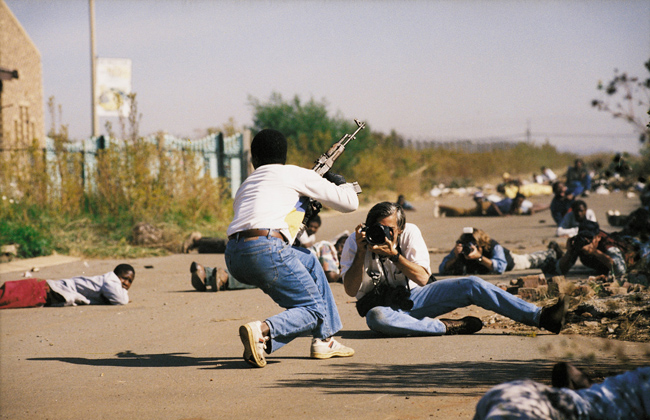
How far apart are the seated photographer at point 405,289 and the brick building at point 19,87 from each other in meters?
16.7

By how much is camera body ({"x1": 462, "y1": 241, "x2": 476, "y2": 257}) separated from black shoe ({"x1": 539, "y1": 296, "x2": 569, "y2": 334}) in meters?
3.68

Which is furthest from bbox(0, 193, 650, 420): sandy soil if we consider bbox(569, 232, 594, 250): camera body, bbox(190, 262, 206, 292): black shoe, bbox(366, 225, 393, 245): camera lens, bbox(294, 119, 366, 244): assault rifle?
bbox(569, 232, 594, 250): camera body

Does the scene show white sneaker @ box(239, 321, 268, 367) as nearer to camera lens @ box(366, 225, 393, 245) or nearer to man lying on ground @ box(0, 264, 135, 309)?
camera lens @ box(366, 225, 393, 245)

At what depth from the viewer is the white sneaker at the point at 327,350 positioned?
5.09m

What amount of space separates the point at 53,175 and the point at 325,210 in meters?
9.45

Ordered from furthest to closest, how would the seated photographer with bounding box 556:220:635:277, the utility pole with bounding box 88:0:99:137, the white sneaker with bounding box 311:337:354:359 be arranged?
1. the utility pole with bounding box 88:0:99:137
2. the seated photographer with bounding box 556:220:635:277
3. the white sneaker with bounding box 311:337:354:359

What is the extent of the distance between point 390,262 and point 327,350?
1.00 m

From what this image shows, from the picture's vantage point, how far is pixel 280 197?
476cm

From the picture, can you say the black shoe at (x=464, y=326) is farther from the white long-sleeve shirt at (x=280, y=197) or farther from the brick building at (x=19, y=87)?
the brick building at (x=19, y=87)

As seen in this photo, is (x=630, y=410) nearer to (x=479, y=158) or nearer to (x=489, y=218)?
(x=489, y=218)

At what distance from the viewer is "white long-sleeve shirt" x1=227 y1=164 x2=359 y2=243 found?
15.5 feet

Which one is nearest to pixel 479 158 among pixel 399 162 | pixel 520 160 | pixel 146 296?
pixel 520 160

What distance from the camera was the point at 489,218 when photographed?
61.3 ft

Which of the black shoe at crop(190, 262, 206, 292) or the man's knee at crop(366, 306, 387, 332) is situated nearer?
the man's knee at crop(366, 306, 387, 332)
